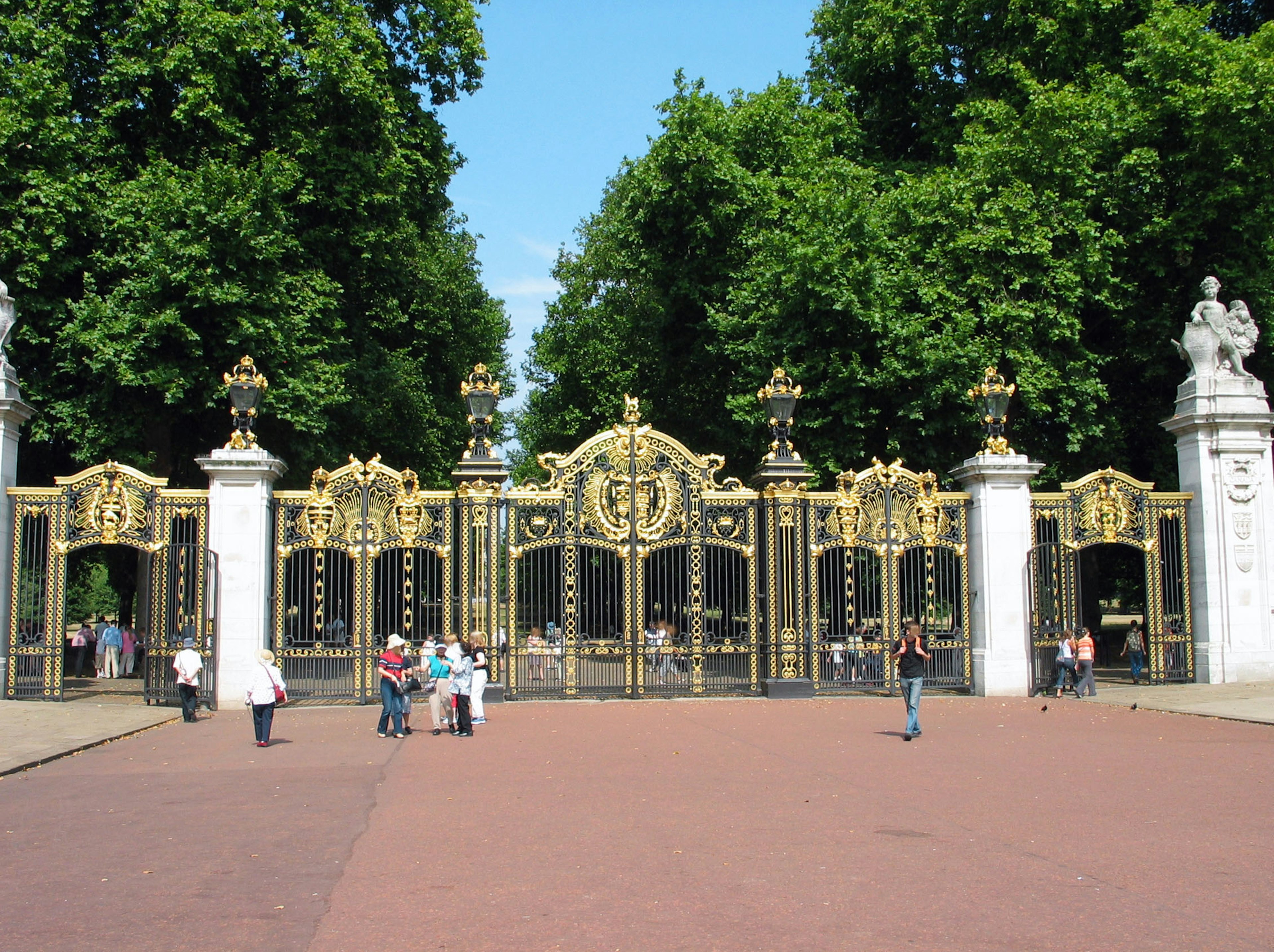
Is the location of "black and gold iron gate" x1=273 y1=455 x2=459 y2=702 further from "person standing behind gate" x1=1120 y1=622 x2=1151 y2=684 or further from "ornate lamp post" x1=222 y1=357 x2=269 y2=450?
"person standing behind gate" x1=1120 y1=622 x2=1151 y2=684

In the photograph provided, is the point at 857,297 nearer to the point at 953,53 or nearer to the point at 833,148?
the point at 833,148

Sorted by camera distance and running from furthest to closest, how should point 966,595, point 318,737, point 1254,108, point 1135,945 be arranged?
point 1254,108, point 966,595, point 318,737, point 1135,945

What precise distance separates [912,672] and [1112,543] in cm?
672

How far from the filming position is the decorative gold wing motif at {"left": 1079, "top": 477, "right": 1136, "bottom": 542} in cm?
1820

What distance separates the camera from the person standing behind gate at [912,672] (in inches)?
498

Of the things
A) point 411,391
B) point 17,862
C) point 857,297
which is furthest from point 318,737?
point 411,391

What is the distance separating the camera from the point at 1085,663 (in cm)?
1712

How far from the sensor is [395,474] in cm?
1733

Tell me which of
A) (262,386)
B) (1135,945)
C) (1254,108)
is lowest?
(1135,945)

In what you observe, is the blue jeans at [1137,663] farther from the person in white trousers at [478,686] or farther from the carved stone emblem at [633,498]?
the person in white trousers at [478,686]

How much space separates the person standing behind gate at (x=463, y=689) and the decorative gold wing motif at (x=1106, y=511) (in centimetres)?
969

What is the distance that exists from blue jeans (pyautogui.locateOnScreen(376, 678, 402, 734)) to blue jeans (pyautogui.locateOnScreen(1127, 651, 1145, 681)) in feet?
38.8

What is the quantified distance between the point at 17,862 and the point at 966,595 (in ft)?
46.2

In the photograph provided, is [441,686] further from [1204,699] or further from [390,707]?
[1204,699]
